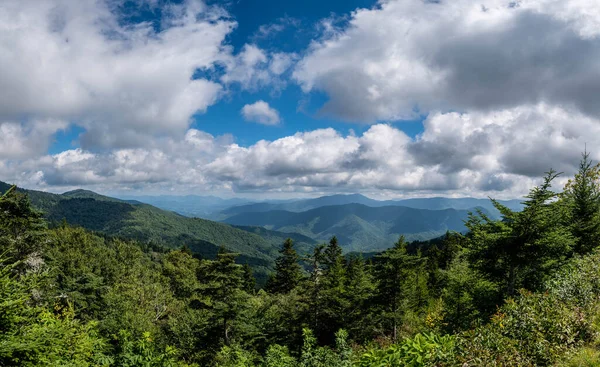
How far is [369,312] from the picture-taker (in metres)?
27.3

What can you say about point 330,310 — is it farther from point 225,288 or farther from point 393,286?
point 225,288

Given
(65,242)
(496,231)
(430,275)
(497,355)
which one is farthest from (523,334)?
(65,242)

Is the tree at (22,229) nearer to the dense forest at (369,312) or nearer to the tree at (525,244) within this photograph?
the dense forest at (369,312)

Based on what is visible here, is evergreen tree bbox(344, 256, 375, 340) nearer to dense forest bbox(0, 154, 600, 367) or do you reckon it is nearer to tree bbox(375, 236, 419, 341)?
dense forest bbox(0, 154, 600, 367)

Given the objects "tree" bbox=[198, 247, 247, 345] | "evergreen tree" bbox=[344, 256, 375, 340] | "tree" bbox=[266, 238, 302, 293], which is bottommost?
"tree" bbox=[266, 238, 302, 293]

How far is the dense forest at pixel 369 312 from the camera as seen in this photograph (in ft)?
22.6

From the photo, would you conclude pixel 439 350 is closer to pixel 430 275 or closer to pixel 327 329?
pixel 327 329

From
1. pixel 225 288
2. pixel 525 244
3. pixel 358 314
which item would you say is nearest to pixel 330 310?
pixel 358 314

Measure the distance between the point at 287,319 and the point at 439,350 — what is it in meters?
25.8

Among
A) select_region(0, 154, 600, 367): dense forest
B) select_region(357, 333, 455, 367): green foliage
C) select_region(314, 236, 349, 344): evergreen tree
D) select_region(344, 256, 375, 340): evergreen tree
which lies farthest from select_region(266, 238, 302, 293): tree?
select_region(357, 333, 455, 367): green foliage

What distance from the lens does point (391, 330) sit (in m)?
30.5

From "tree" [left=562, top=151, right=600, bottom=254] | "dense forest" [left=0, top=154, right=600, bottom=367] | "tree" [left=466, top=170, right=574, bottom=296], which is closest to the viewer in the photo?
"dense forest" [left=0, top=154, right=600, bottom=367]

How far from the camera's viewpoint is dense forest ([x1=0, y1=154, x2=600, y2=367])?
6891mm

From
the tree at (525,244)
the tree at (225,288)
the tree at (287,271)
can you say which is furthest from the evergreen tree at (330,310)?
the tree at (287,271)
